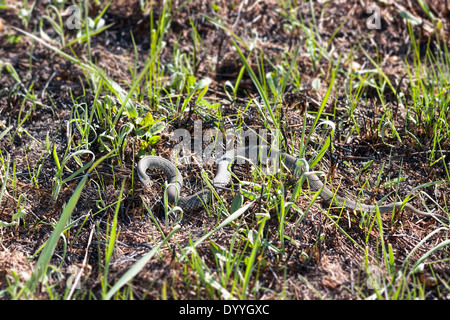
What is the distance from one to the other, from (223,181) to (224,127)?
641mm

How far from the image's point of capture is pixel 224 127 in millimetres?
4016

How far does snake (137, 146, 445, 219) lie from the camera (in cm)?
331

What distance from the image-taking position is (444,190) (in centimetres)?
352

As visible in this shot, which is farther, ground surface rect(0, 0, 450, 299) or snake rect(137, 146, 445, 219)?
snake rect(137, 146, 445, 219)

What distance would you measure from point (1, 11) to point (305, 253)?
4.21 meters

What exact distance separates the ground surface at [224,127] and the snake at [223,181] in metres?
0.08

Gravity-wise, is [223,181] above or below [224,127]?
below

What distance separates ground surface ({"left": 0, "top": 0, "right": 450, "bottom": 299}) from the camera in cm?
291

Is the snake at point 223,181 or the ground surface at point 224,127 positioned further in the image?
the snake at point 223,181

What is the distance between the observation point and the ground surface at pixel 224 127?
2.91 metres

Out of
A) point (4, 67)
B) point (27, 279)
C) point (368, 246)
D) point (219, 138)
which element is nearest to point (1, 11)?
point (4, 67)

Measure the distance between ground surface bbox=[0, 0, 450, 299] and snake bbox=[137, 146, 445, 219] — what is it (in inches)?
3.3

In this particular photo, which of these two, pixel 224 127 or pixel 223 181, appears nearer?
pixel 223 181
